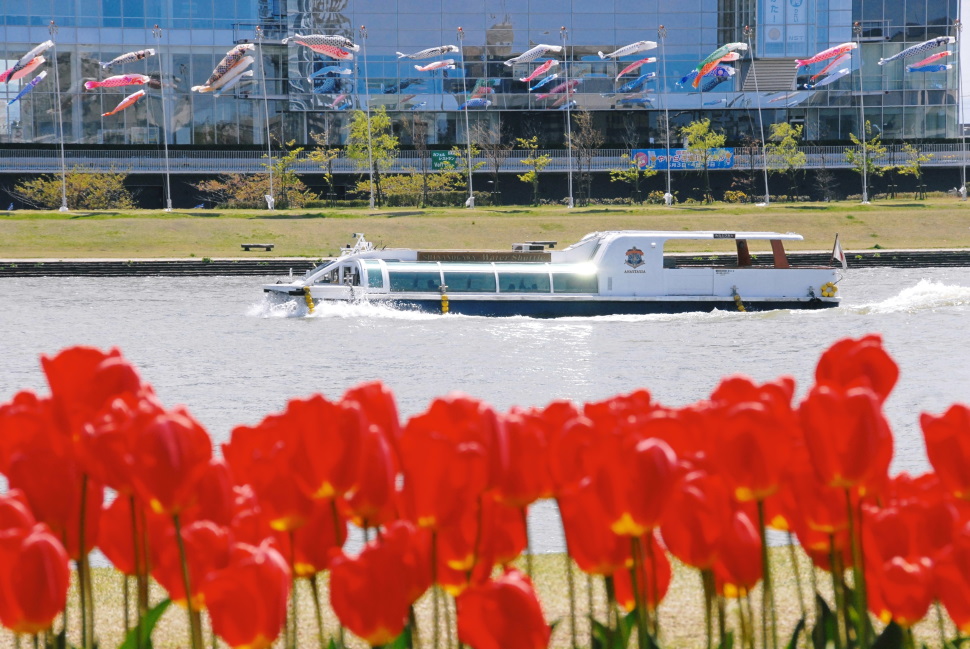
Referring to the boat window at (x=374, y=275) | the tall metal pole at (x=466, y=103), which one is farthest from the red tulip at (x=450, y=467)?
the tall metal pole at (x=466, y=103)

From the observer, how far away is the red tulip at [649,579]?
11.6ft

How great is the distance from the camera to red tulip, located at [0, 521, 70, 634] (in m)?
2.86

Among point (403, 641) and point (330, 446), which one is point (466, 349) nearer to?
point (403, 641)

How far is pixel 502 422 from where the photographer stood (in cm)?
326

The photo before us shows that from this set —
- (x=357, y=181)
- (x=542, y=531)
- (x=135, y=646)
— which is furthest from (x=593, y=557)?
(x=357, y=181)

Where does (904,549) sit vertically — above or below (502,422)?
below

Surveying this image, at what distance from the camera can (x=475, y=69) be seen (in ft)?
283

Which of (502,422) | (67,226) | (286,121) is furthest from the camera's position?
(286,121)

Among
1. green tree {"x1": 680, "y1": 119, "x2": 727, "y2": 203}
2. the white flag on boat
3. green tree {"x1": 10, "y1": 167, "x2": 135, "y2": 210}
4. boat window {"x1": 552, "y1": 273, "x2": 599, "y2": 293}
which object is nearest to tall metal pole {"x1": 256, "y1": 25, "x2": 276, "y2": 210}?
green tree {"x1": 10, "y1": 167, "x2": 135, "y2": 210}

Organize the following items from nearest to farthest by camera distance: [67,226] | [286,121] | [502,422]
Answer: [502,422], [67,226], [286,121]

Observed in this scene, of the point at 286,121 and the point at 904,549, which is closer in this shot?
the point at 904,549

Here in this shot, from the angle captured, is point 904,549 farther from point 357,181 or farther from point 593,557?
point 357,181

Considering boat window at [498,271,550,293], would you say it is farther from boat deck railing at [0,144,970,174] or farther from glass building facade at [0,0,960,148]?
glass building facade at [0,0,960,148]

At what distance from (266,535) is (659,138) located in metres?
85.3
